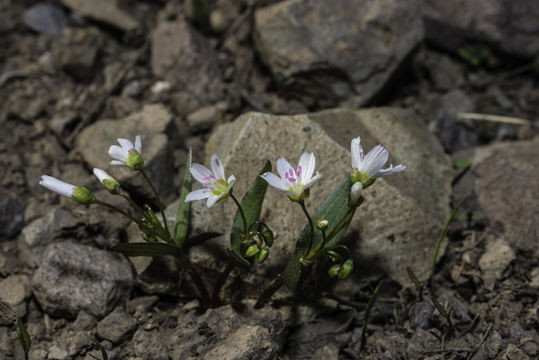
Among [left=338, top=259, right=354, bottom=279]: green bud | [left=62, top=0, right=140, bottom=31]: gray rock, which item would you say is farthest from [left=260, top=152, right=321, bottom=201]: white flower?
[left=62, top=0, right=140, bottom=31]: gray rock

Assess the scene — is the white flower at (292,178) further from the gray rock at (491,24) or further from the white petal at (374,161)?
the gray rock at (491,24)

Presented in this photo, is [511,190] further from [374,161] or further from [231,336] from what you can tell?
[231,336]

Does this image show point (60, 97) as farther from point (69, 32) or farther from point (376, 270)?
point (376, 270)

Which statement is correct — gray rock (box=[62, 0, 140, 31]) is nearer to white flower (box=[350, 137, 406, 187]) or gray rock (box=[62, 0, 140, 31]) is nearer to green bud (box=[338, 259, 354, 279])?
white flower (box=[350, 137, 406, 187])

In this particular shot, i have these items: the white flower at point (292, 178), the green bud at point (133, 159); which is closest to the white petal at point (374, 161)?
A: the white flower at point (292, 178)

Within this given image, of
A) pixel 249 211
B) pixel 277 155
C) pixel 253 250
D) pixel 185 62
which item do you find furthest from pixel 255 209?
pixel 185 62

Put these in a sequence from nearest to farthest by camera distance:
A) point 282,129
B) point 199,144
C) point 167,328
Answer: point 167,328 → point 282,129 → point 199,144

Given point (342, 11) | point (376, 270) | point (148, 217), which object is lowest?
point (376, 270)

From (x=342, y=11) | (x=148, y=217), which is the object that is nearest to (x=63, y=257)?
(x=148, y=217)
